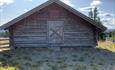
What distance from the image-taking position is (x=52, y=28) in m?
20.8

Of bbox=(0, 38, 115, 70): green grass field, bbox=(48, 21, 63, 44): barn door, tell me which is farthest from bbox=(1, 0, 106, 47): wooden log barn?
bbox=(0, 38, 115, 70): green grass field

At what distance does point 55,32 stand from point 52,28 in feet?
1.44

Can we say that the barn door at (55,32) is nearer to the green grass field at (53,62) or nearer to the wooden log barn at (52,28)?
the wooden log barn at (52,28)

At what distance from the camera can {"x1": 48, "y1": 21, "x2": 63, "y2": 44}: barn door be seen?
20812mm

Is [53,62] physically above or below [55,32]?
below

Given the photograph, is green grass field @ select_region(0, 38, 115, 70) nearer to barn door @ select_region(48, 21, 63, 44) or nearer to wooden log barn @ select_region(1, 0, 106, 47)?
wooden log barn @ select_region(1, 0, 106, 47)

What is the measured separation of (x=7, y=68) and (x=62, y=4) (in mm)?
8936

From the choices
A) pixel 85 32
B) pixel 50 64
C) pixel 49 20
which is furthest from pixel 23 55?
pixel 85 32

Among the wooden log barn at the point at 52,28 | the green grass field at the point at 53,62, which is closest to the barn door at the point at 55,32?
the wooden log barn at the point at 52,28

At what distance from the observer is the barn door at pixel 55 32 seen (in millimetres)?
20812

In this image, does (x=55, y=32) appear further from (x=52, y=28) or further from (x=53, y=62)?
(x=53, y=62)

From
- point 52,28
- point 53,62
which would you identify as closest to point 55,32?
point 52,28

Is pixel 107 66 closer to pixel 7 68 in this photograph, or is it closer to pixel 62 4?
pixel 7 68

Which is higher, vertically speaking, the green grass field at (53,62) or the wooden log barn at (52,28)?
the wooden log barn at (52,28)
